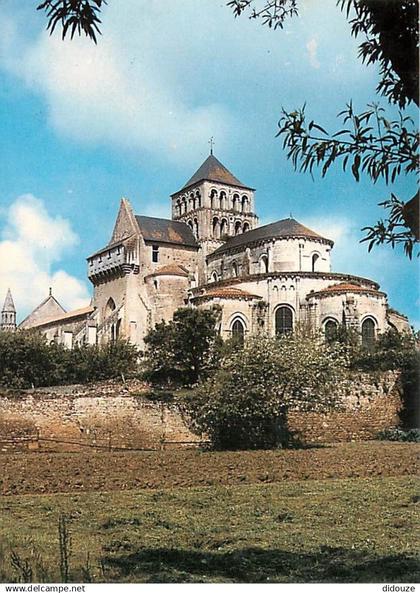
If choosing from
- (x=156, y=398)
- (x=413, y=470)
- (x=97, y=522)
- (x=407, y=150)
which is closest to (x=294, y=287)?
(x=156, y=398)

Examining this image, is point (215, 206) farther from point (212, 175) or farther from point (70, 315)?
point (70, 315)

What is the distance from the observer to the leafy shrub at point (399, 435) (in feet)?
73.9

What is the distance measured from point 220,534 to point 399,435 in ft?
54.6

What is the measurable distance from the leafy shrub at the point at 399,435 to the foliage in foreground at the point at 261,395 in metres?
2.67

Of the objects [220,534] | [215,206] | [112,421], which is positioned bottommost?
[220,534]

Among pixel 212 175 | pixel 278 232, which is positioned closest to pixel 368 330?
pixel 278 232

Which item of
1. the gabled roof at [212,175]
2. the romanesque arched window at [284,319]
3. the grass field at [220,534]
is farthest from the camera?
the gabled roof at [212,175]

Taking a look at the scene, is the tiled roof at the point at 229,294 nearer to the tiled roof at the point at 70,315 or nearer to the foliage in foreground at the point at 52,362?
the foliage in foreground at the point at 52,362

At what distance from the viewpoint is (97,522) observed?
850 centimetres

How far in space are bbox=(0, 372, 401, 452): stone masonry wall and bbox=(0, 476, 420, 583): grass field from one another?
32.5 feet

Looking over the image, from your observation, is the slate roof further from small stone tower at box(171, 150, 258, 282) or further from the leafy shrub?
the leafy shrub

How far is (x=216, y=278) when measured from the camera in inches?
1869

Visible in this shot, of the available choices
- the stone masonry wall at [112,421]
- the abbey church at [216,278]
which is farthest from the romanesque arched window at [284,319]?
the stone masonry wall at [112,421]

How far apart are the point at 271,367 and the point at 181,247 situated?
30.5 metres
